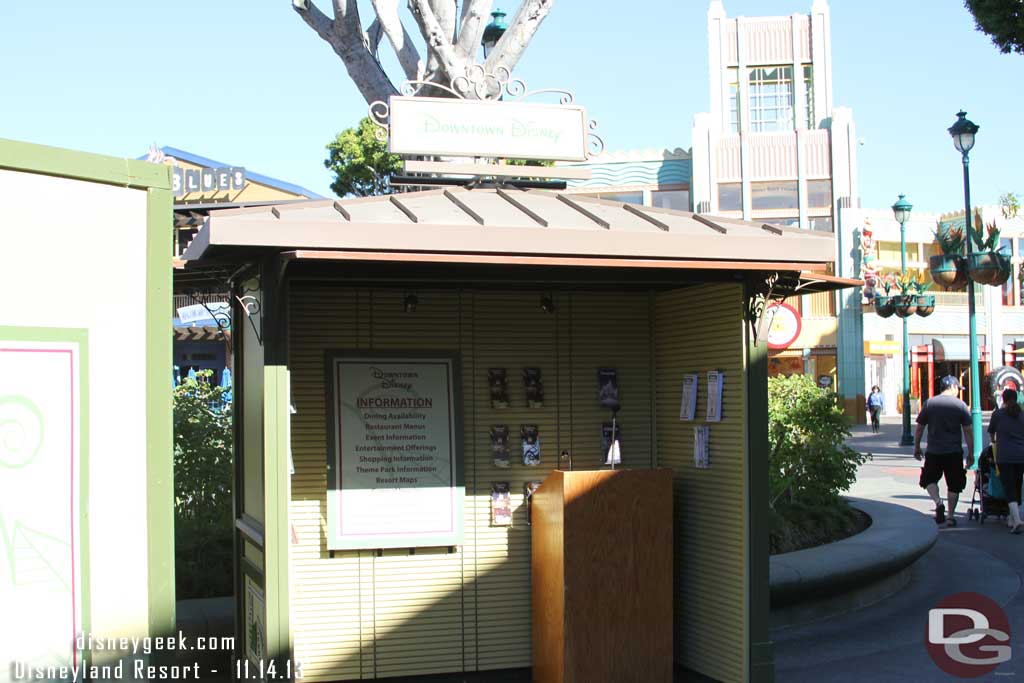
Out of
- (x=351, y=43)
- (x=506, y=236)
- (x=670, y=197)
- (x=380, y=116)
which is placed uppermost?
(x=670, y=197)

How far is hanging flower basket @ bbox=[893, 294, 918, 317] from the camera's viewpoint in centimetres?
2978

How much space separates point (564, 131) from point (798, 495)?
15.2ft

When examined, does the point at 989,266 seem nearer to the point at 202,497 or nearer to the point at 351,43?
the point at 351,43

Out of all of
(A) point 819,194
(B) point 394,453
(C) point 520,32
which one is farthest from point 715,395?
(A) point 819,194

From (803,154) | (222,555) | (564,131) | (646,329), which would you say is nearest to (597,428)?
(646,329)

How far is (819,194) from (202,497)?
41693mm

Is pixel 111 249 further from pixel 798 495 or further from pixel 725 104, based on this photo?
pixel 725 104

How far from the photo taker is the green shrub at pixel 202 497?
8.62m

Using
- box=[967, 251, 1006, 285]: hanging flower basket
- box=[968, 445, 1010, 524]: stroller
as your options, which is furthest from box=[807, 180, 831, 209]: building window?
box=[968, 445, 1010, 524]: stroller

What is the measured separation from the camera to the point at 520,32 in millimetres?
16797

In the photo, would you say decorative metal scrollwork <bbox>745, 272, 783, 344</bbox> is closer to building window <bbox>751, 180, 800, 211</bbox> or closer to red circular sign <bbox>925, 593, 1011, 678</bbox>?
red circular sign <bbox>925, 593, 1011, 678</bbox>

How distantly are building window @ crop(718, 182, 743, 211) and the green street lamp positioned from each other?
30.6 metres

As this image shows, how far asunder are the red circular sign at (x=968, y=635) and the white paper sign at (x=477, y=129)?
4.42 m

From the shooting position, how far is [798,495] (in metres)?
10.5
